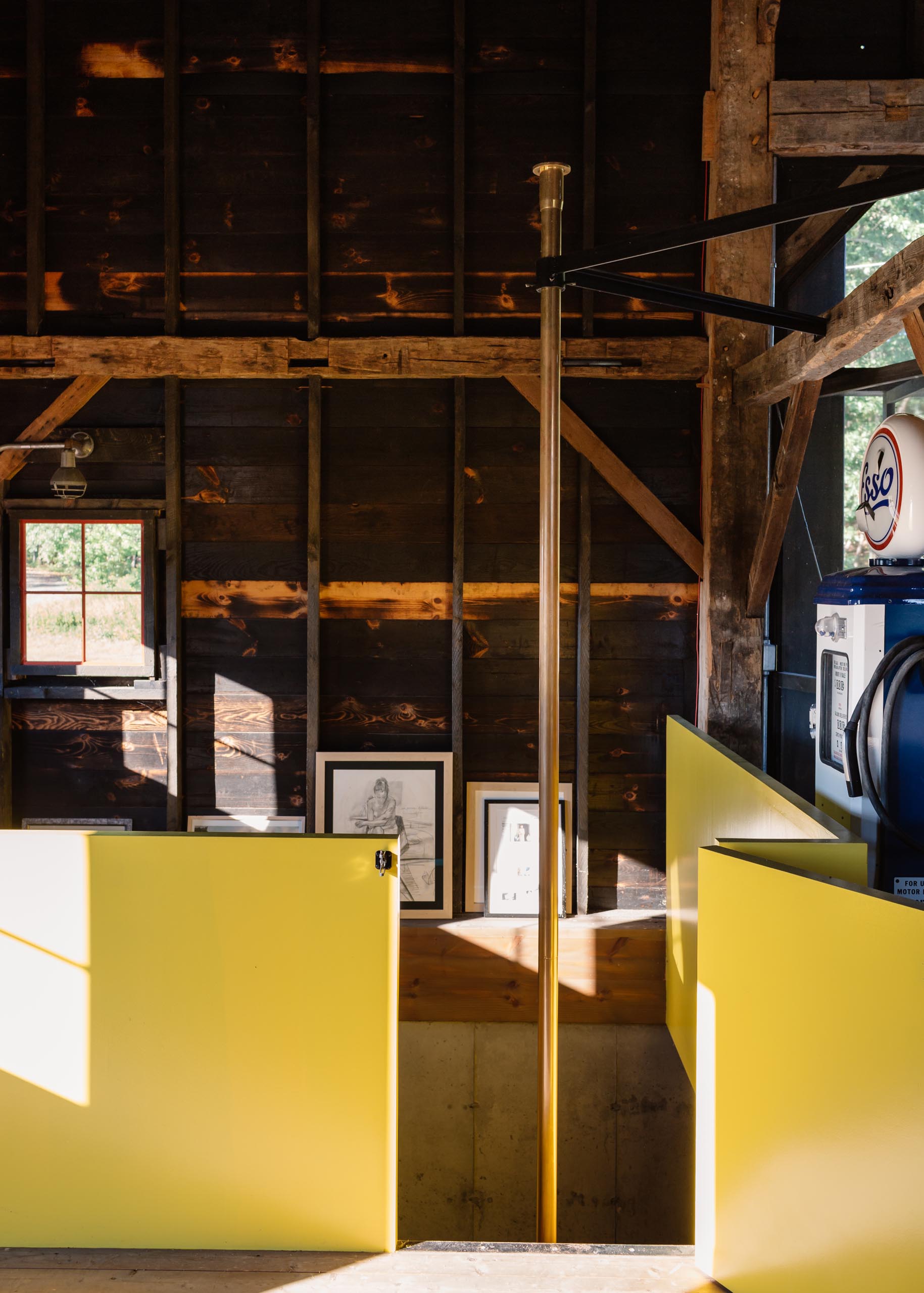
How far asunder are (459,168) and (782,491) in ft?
6.96

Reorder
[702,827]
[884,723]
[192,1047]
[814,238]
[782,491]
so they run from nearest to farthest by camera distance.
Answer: [192,1047] < [884,723] < [702,827] < [782,491] < [814,238]

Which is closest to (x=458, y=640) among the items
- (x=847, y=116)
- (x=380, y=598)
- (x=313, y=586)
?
(x=380, y=598)

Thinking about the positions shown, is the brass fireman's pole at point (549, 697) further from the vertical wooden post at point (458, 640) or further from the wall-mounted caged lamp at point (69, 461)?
the wall-mounted caged lamp at point (69, 461)

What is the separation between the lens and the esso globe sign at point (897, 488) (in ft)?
9.03

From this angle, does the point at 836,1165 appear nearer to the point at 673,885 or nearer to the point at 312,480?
the point at 673,885

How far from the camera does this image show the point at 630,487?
4.03 meters

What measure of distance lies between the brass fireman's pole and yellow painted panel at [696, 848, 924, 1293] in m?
0.33

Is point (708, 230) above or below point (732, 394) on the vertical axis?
below

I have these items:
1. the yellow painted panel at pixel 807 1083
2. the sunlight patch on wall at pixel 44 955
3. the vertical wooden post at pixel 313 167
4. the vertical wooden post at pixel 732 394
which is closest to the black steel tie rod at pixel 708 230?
the yellow painted panel at pixel 807 1083

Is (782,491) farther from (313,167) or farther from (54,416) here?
(54,416)

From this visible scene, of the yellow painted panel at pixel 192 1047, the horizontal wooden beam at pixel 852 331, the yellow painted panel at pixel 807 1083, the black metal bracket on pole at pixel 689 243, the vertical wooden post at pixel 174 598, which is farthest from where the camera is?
the vertical wooden post at pixel 174 598

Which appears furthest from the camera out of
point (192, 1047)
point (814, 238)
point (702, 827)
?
point (814, 238)

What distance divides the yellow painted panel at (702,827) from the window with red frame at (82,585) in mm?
2657

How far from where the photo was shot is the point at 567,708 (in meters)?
4.16
